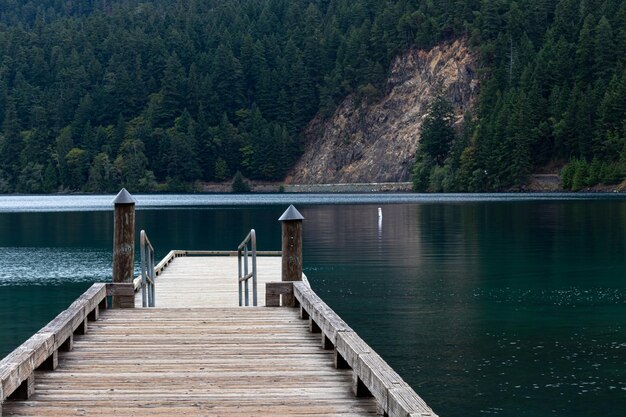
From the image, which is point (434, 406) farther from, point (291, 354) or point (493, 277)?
point (493, 277)

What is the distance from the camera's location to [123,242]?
18.4 meters

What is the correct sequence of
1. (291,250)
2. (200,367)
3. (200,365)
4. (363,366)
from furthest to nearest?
(291,250), (200,365), (200,367), (363,366)

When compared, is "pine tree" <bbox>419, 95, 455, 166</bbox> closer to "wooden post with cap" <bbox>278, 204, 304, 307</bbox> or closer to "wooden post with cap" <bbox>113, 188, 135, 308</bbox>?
"wooden post with cap" <bbox>113, 188, 135, 308</bbox>

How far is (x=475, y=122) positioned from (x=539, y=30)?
2945cm

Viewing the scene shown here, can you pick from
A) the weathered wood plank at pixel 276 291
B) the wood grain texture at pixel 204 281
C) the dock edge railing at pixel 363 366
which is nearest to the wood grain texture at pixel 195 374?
the dock edge railing at pixel 363 366

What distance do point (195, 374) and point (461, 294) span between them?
19.6 metres

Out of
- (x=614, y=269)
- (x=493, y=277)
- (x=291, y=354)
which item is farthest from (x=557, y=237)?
(x=291, y=354)

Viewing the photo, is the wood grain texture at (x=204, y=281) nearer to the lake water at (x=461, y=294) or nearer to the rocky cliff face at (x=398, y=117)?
the lake water at (x=461, y=294)

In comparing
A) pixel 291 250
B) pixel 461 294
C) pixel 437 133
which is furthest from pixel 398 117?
pixel 291 250

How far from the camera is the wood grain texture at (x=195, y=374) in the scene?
398 inches

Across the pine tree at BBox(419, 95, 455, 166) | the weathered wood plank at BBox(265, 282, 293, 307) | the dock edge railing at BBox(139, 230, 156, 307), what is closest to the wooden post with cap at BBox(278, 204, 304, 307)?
the weathered wood plank at BBox(265, 282, 293, 307)

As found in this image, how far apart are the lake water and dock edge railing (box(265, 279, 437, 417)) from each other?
9.91 ft

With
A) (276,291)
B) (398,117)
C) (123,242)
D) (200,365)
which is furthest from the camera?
(398,117)

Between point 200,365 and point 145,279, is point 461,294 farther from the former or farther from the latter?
point 200,365
